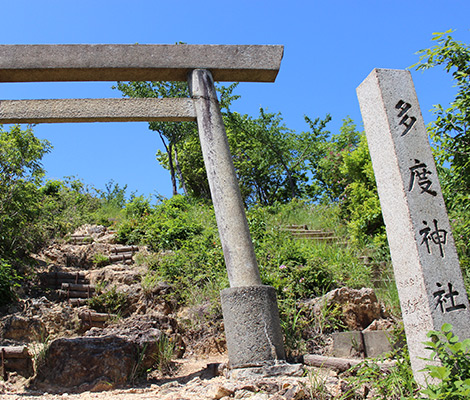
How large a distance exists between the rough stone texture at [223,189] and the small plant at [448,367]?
2086 mm

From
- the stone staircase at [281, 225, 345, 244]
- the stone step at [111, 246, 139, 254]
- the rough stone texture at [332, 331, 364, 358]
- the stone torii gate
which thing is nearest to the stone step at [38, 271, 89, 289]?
the stone step at [111, 246, 139, 254]

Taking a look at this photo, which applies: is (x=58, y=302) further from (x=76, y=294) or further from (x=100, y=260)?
(x=100, y=260)

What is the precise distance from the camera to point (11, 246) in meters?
7.65

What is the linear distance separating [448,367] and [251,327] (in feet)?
6.71

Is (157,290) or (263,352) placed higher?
(157,290)

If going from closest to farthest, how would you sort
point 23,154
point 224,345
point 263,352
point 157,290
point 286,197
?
1. point 263,352
2. point 224,345
3. point 157,290
4. point 23,154
5. point 286,197

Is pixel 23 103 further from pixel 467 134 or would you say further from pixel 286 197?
pixel 286 197

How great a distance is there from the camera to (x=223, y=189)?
5074 mm

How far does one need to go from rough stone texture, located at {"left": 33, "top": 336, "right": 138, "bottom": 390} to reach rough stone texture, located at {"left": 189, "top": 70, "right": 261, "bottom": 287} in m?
1.43

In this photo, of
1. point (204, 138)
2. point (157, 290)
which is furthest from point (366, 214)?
point (204, 138)

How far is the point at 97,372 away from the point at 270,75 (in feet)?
13.6

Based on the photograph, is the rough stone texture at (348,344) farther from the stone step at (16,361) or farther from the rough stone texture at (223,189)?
the stone step at (16,361)

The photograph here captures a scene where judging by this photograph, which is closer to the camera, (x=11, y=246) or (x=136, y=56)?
(x=136, y=56)

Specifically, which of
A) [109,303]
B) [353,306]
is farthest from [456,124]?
[109,303]
